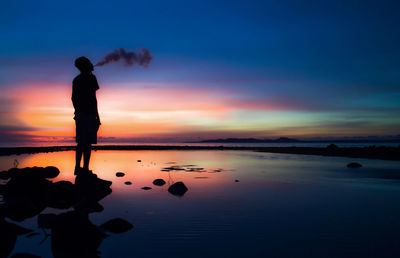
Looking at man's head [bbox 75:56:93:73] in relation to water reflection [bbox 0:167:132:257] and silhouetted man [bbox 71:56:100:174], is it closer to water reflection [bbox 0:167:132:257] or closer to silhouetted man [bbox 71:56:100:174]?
silhouetted man [bbox 71:56:100:174]

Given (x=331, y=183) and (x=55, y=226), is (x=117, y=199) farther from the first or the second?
(x=331, y=183)

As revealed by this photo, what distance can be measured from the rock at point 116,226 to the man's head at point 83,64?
648cm

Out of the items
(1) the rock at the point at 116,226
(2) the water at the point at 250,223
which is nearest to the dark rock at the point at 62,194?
(2) the water at the point at 250,223

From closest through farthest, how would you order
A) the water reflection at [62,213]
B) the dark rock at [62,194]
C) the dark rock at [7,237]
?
the dark rock at [7,237] < the water reflection at [62,213] < the dark rock at [62,194]

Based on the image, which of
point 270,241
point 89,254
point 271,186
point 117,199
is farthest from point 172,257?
point 271,186

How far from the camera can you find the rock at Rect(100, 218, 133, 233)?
9972 millimetres

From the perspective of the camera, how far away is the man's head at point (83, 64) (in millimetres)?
13383

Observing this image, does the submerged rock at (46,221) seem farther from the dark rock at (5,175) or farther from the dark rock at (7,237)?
the dark rock at (5,175)

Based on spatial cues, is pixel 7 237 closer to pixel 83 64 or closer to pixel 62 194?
pixel 62 194

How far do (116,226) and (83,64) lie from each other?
681 centimetres

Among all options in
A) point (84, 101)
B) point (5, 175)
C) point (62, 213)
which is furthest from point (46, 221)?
point (5, 175)

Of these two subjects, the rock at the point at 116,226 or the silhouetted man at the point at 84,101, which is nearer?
the rock at the point at 116,226

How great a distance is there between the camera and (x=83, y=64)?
13.4 metres

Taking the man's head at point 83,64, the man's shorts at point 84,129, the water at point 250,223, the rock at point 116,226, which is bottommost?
the water at point 250,223
